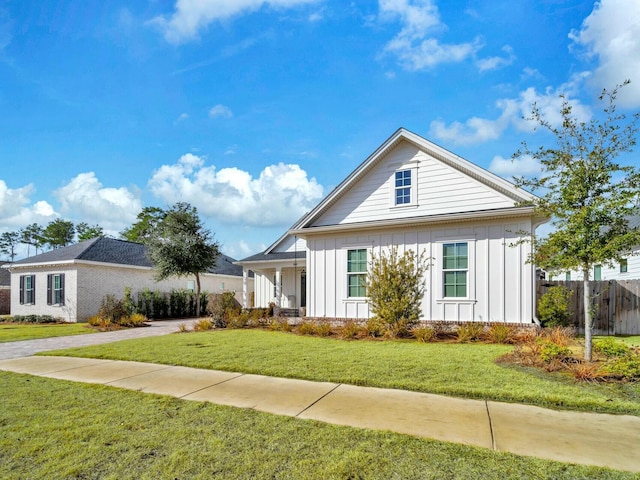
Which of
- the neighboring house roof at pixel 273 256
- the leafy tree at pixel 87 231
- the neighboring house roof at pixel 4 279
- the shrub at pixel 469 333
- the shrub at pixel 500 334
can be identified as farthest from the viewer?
the leafy tree at pixel 87 231

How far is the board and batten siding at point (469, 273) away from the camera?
451 inches

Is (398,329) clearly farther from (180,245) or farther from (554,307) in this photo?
(180,245)

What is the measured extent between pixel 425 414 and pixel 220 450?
97.1 inches

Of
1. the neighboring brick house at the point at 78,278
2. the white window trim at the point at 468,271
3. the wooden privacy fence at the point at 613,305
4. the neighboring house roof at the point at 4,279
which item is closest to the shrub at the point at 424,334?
the white window trim at the point at 468,271

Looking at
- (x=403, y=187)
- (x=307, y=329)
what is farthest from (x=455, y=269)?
(x=307, y=329)

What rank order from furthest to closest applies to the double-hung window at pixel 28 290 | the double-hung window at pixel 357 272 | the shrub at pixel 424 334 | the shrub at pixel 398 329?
the double-hung window at pixel 28 290
the double-hung window at pixel 357 272
the shrub at pixel 398 329
the shrub at pixel 424 334

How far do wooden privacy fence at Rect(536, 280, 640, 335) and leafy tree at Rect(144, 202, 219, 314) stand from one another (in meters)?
18.4

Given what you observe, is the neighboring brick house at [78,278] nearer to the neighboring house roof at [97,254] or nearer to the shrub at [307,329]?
the neighboring house roof at [97,254]

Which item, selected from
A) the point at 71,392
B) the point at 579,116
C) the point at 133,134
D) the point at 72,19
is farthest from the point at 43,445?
the point at 133,134

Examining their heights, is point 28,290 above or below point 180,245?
below

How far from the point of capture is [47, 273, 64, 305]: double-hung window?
22750 mm

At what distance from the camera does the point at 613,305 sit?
42.8ft

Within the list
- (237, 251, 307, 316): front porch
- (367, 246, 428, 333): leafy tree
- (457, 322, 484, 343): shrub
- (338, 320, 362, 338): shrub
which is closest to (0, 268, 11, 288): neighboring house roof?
(237, 251, 307, 316): front porch

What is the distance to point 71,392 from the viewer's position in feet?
19.6
